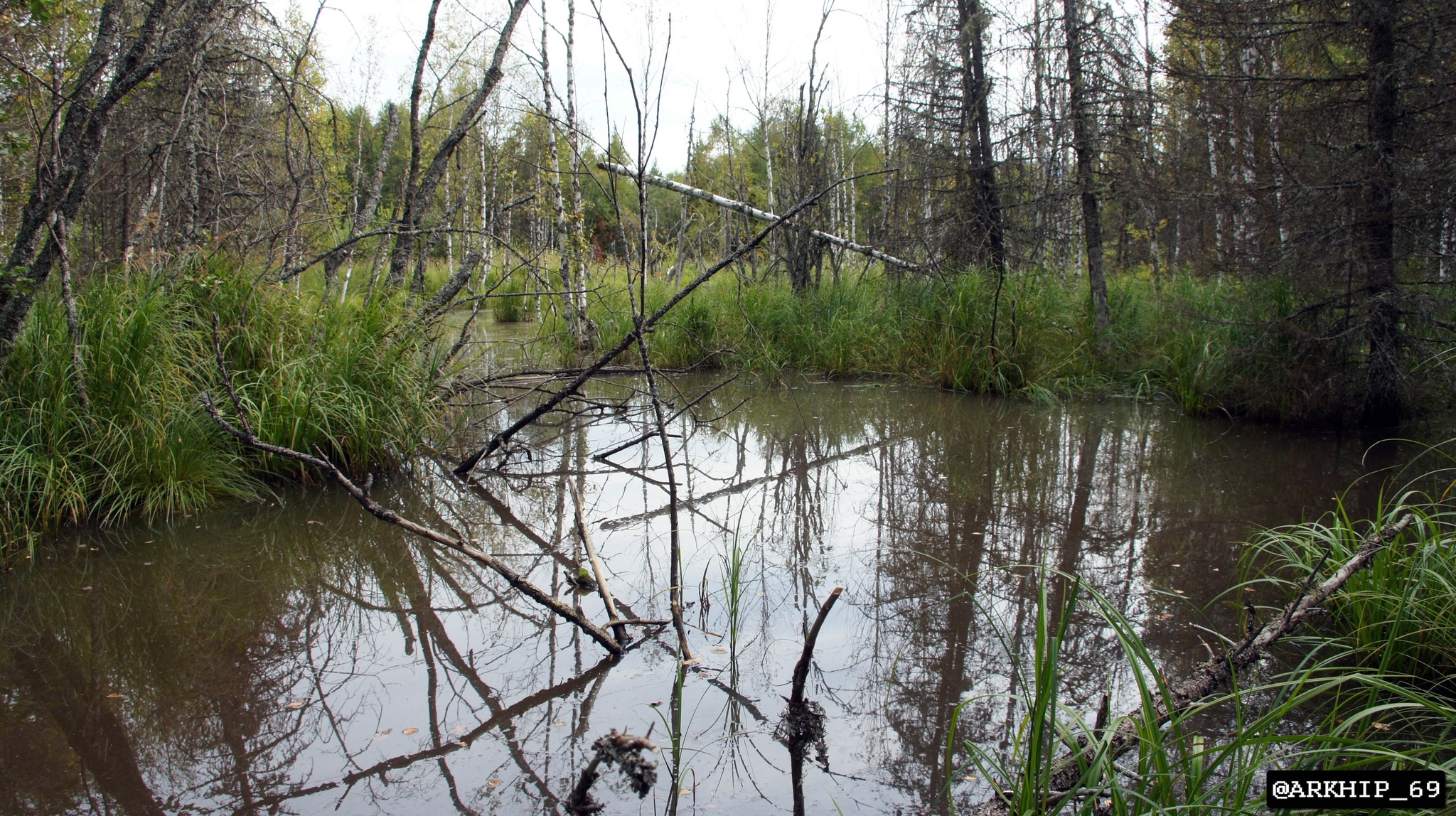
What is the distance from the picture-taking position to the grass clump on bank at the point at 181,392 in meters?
3.62

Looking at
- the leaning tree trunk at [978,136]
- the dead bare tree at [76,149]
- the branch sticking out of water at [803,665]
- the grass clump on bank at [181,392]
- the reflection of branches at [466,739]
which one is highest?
the leaning tree trunk at [978,136]

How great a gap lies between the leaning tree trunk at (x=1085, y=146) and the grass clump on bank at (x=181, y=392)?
245 inches

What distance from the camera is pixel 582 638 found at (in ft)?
Result: 9.21

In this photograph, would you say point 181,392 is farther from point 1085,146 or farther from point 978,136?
point 1085,146

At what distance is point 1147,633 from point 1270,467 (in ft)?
9.68

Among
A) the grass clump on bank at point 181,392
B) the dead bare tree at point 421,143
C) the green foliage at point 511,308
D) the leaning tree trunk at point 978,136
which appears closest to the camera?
the grass clump on bank at point 181,392

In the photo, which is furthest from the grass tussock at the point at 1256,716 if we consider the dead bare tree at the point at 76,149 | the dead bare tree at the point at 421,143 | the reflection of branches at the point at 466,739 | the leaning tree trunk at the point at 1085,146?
the leaning tree trunk at the point at 1085,146

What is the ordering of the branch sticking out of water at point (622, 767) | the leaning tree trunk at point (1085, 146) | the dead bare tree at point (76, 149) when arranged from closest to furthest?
the branch sticking out of water at point (622, 767)
the dead bare tree at point (76, 149)
the leaning tree trunk at point (1085, 146)

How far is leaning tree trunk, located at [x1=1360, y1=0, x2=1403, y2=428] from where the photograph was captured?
5082mm

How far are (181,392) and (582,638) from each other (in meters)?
2.77

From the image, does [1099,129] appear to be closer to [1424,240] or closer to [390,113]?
[1424,240]

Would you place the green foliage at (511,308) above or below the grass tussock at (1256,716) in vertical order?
above

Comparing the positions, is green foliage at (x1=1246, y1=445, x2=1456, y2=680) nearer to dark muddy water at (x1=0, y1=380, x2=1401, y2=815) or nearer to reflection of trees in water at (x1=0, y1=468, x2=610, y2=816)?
dark muddy water at (x1=0, y1=380, x2=1401, y2=815)

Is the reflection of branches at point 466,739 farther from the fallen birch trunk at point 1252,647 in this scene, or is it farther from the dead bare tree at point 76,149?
the dead bare tree at point 76,149
